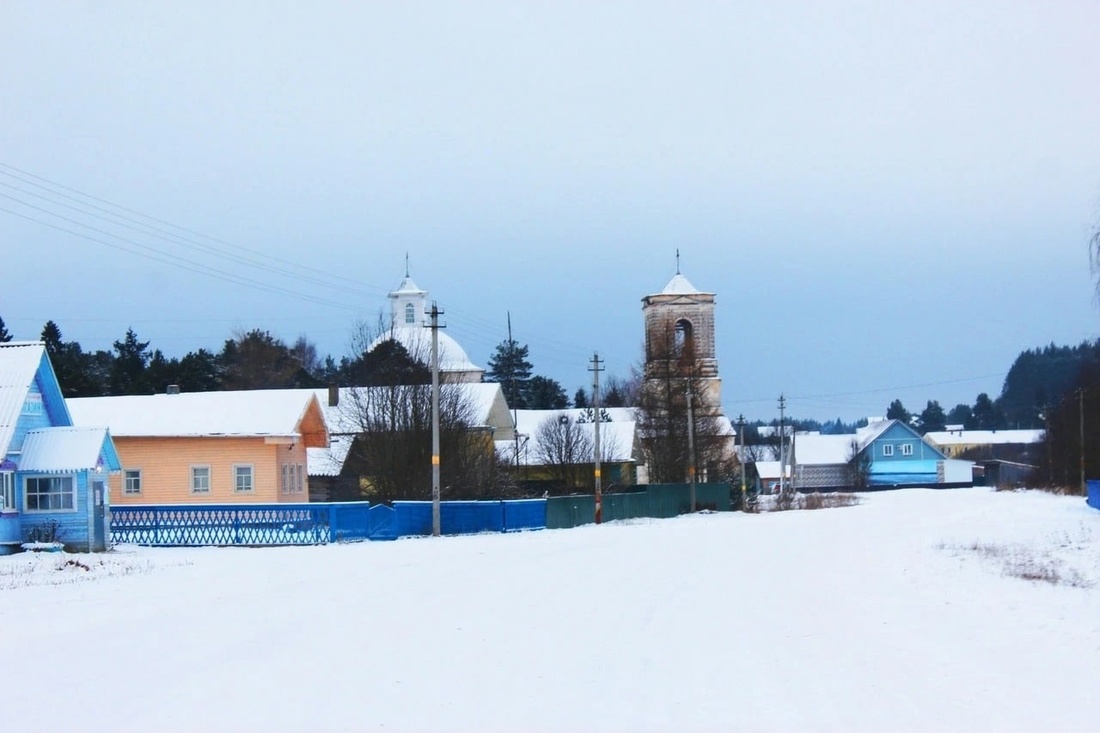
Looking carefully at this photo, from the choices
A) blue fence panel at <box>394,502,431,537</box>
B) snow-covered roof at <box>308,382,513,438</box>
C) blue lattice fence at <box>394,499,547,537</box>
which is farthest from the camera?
snow-covered roof at <box>308,382,513,438</box>

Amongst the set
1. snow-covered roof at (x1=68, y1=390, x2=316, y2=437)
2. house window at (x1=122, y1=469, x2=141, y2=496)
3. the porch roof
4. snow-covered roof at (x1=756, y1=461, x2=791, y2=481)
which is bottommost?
snow-covered roof at (x1=756, y1=461, x2=791, y2=481)

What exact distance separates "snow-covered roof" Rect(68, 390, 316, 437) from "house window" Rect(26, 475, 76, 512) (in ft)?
41.2

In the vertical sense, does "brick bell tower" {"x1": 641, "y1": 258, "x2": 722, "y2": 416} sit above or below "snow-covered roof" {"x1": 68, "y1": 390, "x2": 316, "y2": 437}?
above

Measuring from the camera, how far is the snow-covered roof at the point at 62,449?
3450cm

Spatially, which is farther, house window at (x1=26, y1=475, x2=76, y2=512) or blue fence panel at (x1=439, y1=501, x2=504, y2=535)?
blue fence panel at (x1=439, y1=501, x2=504, y2=535)

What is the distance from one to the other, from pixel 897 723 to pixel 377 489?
41208 millimetres

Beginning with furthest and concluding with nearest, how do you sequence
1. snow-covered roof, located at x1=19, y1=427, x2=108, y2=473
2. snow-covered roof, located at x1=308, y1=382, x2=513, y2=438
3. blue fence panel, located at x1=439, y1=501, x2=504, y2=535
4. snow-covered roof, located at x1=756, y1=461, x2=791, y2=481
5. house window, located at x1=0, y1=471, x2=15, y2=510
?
snow-covered roof, located at x1=756, y1=461, x2=791, y2=481
snow-covered roof, located at x1=308, y1=382, x2=513, y2=438
blue fence panel, located at x1=439, y1=501, x2=504, y2=535
snow-covered roof, located at x1=19, y1=427, x2=108, y2=473
house window, located at x1=0, y1=471, x2=15, y2=510

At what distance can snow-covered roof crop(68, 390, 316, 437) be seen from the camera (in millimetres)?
47438

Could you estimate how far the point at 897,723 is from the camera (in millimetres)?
9578

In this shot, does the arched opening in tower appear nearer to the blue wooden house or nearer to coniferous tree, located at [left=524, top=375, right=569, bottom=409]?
coniferous tree, located at [left=524, top=375, right=569, bottom=409]

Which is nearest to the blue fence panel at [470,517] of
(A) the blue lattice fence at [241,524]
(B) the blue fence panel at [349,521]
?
(B) the blue fence panel at [349,521]

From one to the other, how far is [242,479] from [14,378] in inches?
537

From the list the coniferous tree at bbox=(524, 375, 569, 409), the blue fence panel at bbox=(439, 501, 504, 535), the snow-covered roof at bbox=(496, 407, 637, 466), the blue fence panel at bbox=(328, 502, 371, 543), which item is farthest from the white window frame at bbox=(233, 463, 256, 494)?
the coniferous tree at bbox=(524, 375, 569, 409)

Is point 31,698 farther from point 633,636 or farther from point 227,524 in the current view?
point 227,524
